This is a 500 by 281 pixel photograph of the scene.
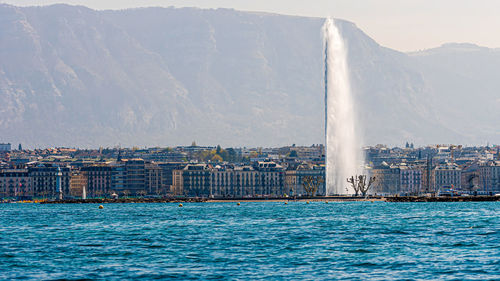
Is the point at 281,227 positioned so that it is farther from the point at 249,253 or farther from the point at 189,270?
the point at 189,270

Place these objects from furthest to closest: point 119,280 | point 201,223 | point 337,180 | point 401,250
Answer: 1. point 337,180
2. point 201,223
3. point 401,250
4. point 119,280

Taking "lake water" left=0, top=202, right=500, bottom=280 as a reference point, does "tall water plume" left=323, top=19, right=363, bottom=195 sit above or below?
above

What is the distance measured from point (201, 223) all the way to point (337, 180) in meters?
81.9

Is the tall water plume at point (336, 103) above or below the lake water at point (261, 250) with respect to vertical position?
above

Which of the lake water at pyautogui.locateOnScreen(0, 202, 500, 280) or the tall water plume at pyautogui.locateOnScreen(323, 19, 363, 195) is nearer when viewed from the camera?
the lake water at pyautogui.locateOnScreen(0, 202, 500, 280)

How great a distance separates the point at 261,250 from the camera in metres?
59.6

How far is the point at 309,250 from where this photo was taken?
194ft

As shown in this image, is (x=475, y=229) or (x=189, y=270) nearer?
(x=189, y=270)

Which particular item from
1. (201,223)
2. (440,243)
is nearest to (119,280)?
(440,243)

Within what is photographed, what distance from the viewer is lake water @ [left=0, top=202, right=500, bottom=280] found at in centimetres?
5029

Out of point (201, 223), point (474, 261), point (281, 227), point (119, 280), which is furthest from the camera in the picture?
point (201, 223)

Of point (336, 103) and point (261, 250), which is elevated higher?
Answer: point (336, 103)

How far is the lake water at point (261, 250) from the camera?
50.3 metres

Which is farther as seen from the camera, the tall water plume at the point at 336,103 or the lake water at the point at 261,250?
the tall water plume at the point at 336,103
